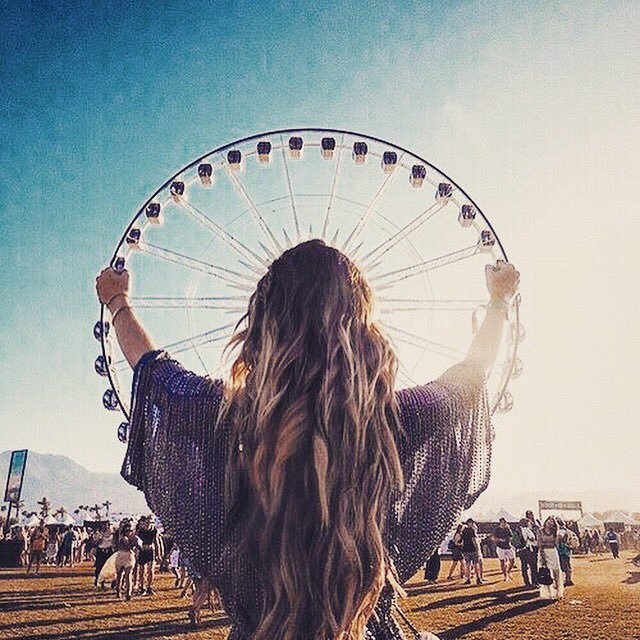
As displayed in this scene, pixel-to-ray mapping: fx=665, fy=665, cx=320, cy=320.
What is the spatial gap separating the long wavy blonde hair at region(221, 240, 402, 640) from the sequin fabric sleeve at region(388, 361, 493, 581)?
0.10 meters

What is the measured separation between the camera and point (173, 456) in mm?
2117

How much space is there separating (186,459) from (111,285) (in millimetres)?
978

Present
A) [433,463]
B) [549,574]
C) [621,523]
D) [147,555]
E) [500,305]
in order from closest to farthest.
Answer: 1. [433,463]
2. [500,305]
3. [549,574]
4. [147,555]
5. [621,523]

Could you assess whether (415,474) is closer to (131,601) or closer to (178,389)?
(178,389)

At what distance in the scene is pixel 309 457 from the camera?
1878 mm

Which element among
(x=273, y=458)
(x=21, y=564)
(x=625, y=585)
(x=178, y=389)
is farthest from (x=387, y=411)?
(x=21, y=564)

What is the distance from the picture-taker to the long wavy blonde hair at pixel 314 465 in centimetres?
184

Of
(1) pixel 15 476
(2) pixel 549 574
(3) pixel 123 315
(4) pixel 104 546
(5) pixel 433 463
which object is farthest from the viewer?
(1) pixel 15 476

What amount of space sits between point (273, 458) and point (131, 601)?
17.0 metres

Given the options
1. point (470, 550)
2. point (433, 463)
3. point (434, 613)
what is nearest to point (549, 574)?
point (434, 613)

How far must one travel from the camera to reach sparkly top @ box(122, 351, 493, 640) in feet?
6.70

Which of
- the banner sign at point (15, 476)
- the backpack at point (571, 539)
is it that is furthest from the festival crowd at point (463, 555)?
the banner sign at point (15, 476)

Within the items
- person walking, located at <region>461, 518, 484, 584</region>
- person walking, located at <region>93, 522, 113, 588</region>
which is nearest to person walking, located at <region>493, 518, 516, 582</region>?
person walking, located at <region>461, 518, 484, 584</region>

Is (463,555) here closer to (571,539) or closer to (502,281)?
(571,539)
